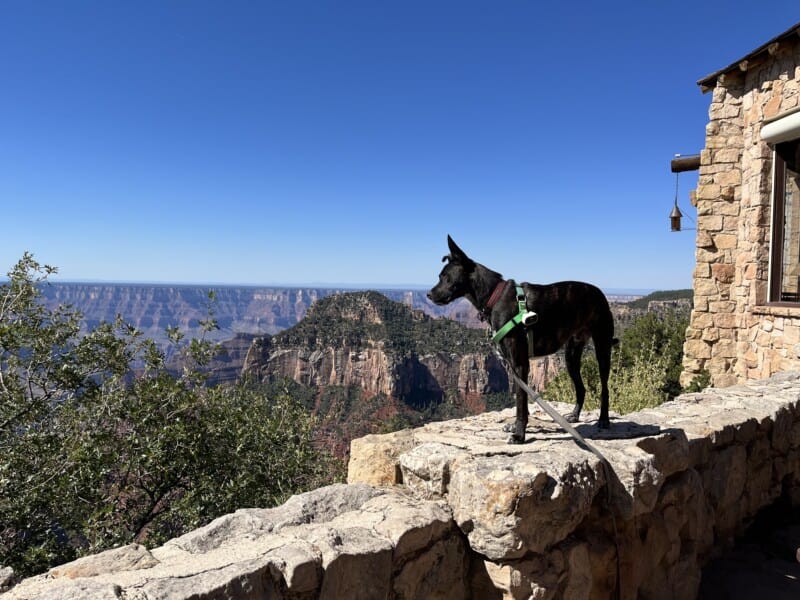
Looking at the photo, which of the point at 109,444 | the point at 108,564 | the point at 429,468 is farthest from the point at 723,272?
the point at 109,444

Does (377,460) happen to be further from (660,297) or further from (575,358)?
(660,297)

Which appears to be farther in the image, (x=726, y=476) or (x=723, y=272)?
(x=723, y=272)

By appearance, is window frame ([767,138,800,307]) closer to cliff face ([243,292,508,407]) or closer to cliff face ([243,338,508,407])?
cliff face ([243,292,508,407])

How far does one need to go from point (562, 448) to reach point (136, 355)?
715cm

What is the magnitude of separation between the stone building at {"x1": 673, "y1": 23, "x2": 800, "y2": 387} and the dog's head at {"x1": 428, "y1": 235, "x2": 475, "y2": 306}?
21.8ft

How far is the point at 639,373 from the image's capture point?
8.17 metres

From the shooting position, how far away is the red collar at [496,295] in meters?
3.15

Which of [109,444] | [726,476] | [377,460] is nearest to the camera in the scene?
[377,460]

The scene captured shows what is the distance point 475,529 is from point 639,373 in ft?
22.1

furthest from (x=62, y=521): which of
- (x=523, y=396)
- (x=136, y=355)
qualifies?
(x=523, y=396)

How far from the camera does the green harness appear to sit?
3.02 m

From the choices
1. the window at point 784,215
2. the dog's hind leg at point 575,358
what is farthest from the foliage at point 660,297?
the dog's hind leg at point 575,358

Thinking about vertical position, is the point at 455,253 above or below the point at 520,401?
above

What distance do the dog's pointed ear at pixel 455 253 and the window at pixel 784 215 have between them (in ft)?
24.6
